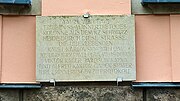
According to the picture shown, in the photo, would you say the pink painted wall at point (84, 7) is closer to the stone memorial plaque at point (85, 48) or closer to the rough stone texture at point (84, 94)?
the stone memorial plaque at point (85, 48)

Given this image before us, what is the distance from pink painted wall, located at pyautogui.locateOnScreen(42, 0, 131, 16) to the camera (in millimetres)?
7109

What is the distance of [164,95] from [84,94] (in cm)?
139

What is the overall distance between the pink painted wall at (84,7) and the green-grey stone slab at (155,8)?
166 millimetres

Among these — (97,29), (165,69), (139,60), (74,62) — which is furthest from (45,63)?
(165,69)

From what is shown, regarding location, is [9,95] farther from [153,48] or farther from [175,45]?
[175,45]

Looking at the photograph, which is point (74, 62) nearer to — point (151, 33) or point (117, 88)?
point (117, 88)

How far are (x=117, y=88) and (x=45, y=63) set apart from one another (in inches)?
52.3

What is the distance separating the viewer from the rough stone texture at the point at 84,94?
6.95 metres

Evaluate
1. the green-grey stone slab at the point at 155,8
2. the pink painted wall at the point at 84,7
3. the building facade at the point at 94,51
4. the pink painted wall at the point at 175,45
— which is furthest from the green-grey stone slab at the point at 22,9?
the pink painted wall at the point at 175,45

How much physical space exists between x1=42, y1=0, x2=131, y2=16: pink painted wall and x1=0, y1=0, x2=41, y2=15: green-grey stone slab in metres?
0.13

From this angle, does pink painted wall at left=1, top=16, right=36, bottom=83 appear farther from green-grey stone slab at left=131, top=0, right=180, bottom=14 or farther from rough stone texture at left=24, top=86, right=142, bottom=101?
green-grey stone slab at left=131, top=0, right=180, bottom=14

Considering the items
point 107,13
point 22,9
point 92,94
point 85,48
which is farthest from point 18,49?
point 107,13

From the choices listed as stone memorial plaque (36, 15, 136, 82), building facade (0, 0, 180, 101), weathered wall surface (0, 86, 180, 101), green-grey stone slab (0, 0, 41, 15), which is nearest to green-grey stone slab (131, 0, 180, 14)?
building facade (0, 0, 180, 101)

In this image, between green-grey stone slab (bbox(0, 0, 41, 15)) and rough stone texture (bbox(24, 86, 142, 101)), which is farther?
green-grey stone slab (bbox(0, 0, 41, 15))
